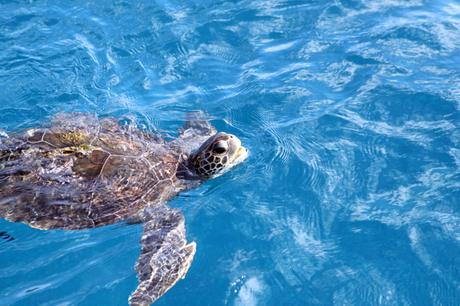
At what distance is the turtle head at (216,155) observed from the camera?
5.66 meters

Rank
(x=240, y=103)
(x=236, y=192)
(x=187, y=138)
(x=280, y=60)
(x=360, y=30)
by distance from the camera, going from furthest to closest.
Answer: (x=360, y=30), (x=280, y=60), (x=240, y=103), (x=187, y=138), (x=236, y=192)

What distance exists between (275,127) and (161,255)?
2625mm

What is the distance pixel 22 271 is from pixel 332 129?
4139mm

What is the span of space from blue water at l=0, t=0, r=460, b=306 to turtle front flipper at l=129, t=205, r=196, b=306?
0.62 feet

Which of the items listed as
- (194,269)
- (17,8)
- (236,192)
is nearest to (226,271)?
(194,269)

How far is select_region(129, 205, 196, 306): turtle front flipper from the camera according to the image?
4.26m

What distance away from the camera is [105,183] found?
5.06 metres

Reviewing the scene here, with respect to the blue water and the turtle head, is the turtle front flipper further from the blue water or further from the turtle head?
the turtle head

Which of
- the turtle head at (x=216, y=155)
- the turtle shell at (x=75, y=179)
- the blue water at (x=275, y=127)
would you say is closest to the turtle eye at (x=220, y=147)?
the turtle head at (x=216, y=155)

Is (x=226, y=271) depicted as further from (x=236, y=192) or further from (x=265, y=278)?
(x=236, y=192)

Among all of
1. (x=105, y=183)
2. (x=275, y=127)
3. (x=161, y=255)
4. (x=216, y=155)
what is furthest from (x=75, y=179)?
(x=275, y=127)

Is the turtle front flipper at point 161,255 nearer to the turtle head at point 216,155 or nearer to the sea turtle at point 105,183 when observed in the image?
the sea turtle at point 105,183

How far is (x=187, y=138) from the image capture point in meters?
6.37

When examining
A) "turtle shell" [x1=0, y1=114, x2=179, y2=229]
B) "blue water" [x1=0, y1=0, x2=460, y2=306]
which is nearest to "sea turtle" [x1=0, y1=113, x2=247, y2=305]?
"turtle shell" [x1=0, y1=114, x2=179, y2=229]
